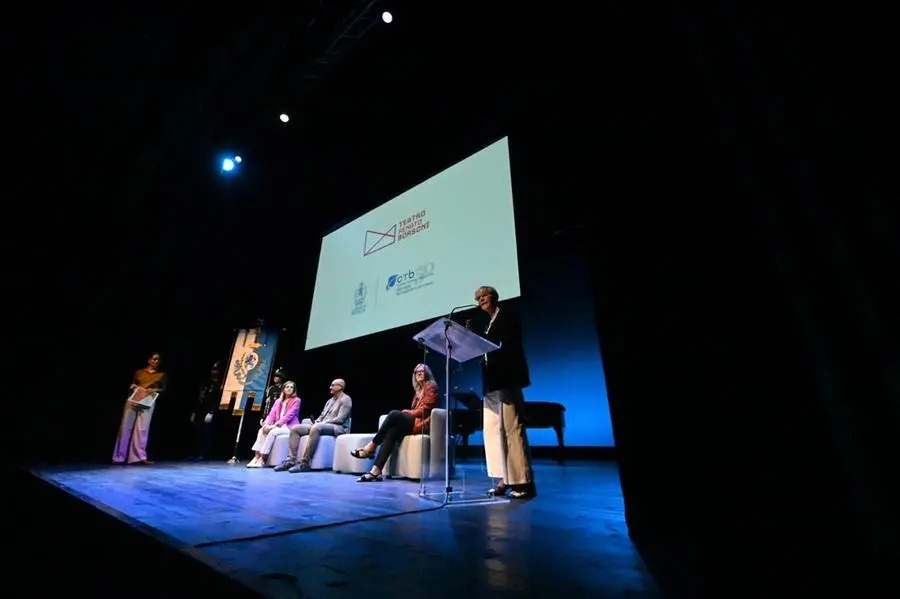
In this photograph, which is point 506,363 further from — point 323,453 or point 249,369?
point 249,369

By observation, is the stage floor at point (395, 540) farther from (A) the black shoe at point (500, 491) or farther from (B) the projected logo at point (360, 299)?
(B) the projected logo at point (360, 299)

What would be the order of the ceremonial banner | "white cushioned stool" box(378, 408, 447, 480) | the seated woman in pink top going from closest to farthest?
"white cushioned stool" box(378, 408, 447, 480)
the seated woman in pink top
the ceremonial banner

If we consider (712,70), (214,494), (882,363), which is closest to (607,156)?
(712,70)

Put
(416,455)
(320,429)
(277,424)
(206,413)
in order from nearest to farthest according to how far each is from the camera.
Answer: (416,455) < (320,429) < (277,424) < (206,413)

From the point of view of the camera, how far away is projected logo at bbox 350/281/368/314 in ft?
15.6

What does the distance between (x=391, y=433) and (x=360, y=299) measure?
2077 millimetres

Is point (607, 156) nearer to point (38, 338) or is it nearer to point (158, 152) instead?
point (158, 152)

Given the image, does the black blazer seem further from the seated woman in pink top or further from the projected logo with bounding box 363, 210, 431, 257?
the seated woman in pink top

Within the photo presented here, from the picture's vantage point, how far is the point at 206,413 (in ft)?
18.3

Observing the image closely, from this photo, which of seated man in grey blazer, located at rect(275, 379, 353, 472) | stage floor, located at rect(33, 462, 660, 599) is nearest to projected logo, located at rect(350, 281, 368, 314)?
seated man in grey blazer, located at rect(275, 379, 353, 472)

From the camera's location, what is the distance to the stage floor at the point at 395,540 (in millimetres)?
811

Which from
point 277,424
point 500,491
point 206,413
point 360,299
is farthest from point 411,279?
point 206,413

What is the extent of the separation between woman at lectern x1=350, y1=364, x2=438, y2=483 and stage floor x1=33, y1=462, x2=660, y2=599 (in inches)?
38.0

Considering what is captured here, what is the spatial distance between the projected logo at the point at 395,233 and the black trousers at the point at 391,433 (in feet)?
6.79
